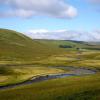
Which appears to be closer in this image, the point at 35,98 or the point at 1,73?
the point at 35,98

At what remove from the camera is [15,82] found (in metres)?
87.8

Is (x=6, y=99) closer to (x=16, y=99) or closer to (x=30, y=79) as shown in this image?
(x=16, y=99)

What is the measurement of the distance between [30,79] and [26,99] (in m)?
56.9

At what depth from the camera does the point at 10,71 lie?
119375 millimetres

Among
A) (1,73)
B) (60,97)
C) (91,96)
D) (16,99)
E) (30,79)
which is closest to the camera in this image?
(91,96)

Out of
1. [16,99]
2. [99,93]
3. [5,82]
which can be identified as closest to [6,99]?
[16,99]

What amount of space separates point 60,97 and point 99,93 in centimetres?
614

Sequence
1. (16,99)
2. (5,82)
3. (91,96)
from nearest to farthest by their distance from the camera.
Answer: (91,96) → (16,99) → (5,82)

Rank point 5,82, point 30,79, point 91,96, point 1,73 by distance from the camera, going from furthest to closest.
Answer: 1. point 1,73
2. point 30,79
3. point 5,82
4. point 91,96

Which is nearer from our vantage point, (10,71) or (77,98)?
(77,98)

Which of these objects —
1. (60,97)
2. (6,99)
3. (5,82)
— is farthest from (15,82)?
(60,97)

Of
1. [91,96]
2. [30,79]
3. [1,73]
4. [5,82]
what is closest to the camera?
[91,96]

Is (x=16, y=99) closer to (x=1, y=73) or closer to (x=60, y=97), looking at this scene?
(x=60, y=97)

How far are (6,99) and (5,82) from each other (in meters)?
43.4
